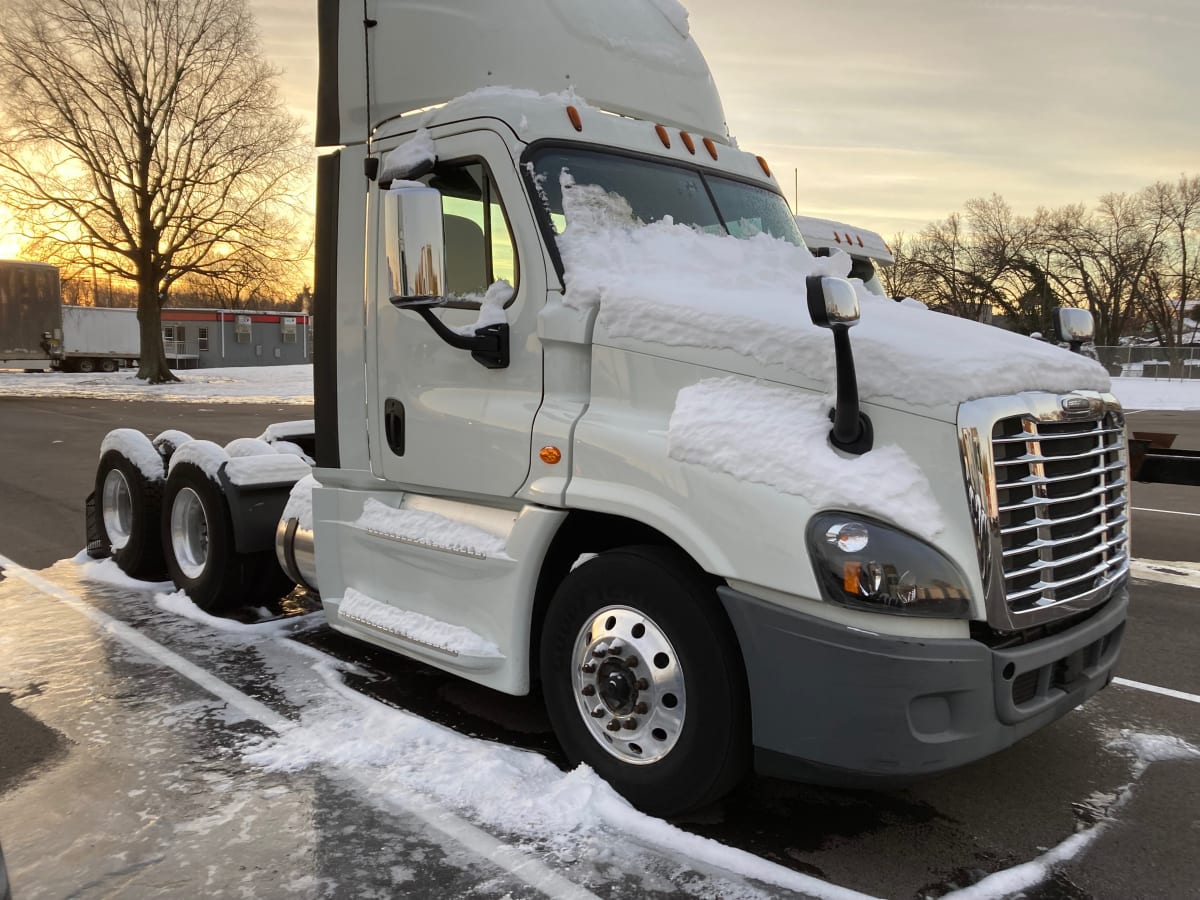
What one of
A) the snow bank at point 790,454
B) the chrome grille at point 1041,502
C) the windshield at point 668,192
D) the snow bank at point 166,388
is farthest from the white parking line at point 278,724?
the snow bank at point 166,388

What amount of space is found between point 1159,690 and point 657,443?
133 inches

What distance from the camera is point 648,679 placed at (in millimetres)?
3346

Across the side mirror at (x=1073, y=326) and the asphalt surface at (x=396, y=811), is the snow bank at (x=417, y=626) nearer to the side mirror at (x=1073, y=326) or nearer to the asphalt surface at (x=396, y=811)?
the asphalt surface at (x=396, y=811)

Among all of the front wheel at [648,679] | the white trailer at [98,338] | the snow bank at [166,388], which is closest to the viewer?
the front wheel at [648,679]

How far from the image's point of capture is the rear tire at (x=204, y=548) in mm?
5816

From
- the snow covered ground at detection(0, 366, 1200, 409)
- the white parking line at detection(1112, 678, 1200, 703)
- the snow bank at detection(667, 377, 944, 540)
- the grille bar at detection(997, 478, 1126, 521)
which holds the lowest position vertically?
the white parking line at detection(1112, 678, 1200, 703)

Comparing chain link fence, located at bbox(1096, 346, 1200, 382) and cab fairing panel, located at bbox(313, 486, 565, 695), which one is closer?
cab fairing panel, located at bbox(313, 486, 565, 695)

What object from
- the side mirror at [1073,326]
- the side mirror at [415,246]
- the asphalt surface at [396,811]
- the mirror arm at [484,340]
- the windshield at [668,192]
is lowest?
the asphalt surface at [396,811]

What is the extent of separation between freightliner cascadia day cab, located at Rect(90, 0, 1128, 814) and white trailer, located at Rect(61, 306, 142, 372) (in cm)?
5169

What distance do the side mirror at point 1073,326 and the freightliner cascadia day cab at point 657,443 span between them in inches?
36.6

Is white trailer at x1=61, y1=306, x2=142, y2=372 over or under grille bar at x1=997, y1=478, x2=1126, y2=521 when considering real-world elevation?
over

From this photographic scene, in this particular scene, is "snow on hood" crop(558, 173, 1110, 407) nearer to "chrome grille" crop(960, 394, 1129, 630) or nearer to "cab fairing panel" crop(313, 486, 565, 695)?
"chrome grille" crop(960, 394, 1129, 630)

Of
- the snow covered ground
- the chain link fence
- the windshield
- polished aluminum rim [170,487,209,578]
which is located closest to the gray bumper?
the windshield

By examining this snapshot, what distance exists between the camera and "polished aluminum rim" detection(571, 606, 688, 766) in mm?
3303
